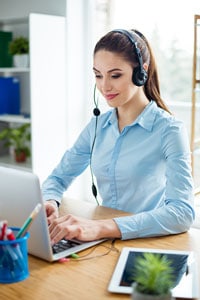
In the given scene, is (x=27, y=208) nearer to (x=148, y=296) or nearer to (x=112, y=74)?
(x=148, y=296)

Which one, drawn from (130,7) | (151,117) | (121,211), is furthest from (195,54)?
(121,211)

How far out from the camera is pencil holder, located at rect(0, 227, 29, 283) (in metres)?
1.13

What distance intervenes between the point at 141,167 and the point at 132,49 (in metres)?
0.44

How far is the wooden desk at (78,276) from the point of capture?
1.10 meters

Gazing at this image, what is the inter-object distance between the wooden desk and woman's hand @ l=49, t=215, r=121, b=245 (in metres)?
0.03

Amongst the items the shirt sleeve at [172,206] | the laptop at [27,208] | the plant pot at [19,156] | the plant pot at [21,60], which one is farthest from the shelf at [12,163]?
the laptop at [27,208]

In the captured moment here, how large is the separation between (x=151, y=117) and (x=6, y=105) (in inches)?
89.1

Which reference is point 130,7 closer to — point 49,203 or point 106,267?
point 49,203

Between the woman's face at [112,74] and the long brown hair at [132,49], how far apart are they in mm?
21

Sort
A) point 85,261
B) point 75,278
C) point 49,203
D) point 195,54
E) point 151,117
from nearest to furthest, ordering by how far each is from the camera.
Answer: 1. point 75,278
2. point 85,261
3. point 49,203
4. point 151,117
5. point 195,54

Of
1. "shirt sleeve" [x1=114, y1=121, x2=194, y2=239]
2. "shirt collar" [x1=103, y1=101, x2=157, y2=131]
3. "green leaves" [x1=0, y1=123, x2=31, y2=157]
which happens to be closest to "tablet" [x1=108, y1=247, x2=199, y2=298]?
"shirt sleeve" [x1=114, y1=121, x2=194, y2=239]

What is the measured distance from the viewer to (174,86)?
3631 mm

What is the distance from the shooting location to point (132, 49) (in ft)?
5.70

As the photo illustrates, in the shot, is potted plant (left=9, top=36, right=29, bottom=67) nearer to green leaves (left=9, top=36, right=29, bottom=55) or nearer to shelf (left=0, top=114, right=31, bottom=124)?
green leaves (left=9, top=36, right=29, bottom=55)
